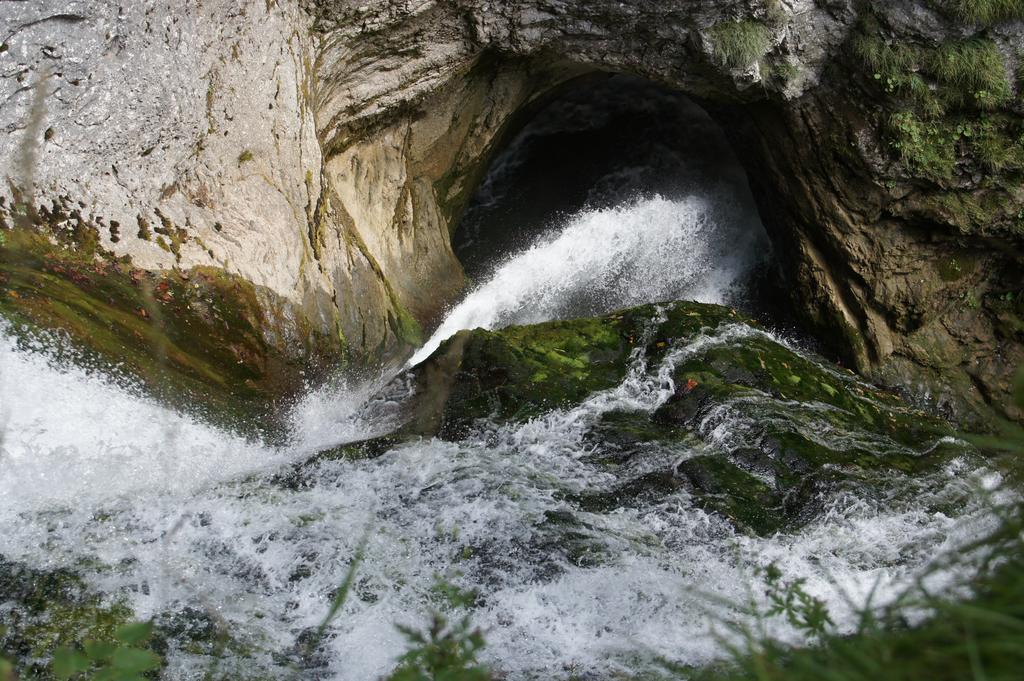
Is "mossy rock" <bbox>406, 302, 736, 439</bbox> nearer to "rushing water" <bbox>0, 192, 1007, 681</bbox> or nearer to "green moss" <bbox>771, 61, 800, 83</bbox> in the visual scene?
"rushing water" <bbox>0, 192, 1007, 681</bbox>

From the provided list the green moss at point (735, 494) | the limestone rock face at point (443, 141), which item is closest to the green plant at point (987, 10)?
the limestone rock face at point (443, 141)

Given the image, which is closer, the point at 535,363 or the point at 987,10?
the point at 535,363

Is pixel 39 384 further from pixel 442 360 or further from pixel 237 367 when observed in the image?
pixel 442 360

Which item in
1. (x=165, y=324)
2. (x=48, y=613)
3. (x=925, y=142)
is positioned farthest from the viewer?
(x=925, y=142)

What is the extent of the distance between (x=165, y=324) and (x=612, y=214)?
6.10m

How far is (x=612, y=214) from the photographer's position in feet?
32.2

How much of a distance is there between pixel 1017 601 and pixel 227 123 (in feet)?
17.8

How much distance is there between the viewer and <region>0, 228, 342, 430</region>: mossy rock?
14.6 feet

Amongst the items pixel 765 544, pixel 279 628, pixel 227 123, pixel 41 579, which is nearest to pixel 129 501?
pixel 41 579

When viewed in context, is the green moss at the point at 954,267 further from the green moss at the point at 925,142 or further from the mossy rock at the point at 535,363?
the mossy rock at the point at 535,363

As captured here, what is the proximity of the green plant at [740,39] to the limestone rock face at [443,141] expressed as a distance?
0.02 m

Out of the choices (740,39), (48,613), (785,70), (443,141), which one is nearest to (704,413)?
(740,39)

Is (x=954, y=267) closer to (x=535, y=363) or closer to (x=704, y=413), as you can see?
(x=704, y=413)

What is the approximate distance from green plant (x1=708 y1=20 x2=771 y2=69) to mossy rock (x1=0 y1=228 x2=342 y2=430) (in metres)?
4.40
